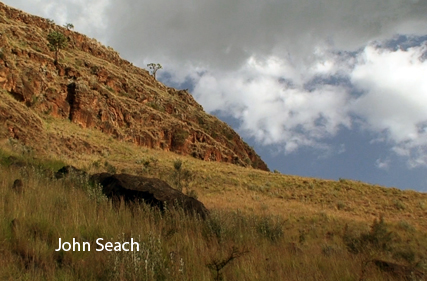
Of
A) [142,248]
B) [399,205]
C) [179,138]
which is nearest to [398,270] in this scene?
[142,248]

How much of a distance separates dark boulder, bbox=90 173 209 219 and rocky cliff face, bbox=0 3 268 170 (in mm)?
16959

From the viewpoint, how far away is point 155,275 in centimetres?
307

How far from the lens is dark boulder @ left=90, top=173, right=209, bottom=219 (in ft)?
21.1

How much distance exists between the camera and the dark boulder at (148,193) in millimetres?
6421

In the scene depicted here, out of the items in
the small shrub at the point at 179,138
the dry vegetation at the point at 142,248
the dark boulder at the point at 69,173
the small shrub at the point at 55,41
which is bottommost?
the dry vegetation at the point at 142,248

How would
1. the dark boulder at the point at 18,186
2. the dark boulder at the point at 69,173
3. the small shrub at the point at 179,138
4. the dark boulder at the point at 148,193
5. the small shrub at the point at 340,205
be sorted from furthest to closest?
the small shrub at the point at 179,138 < the small shrub at the point at 340,205 < the dark boulder at the point at 69,173 < the dark boulder at the point at 148,193 < the dark boulder at the point at 18,186

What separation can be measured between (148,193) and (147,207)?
113cm

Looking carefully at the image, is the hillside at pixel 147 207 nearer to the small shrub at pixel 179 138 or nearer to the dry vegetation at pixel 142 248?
the dry vegetation at pixel 142 248

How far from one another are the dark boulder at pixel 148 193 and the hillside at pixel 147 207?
0.55 meters

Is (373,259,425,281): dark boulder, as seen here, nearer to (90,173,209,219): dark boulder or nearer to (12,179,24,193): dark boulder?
(90,173,209,219): dark boulder

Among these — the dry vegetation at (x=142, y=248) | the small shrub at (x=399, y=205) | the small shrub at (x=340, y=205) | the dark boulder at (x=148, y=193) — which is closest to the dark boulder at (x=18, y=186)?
the dry vegetation at (x=142, y=248)

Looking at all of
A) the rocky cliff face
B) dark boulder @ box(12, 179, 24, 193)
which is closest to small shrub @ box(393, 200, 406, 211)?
dark boulder @ box(12, 179, 24, 193)

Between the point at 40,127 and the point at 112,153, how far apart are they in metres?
8.29

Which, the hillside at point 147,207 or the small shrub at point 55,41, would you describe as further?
the small shrub at point 55,41
